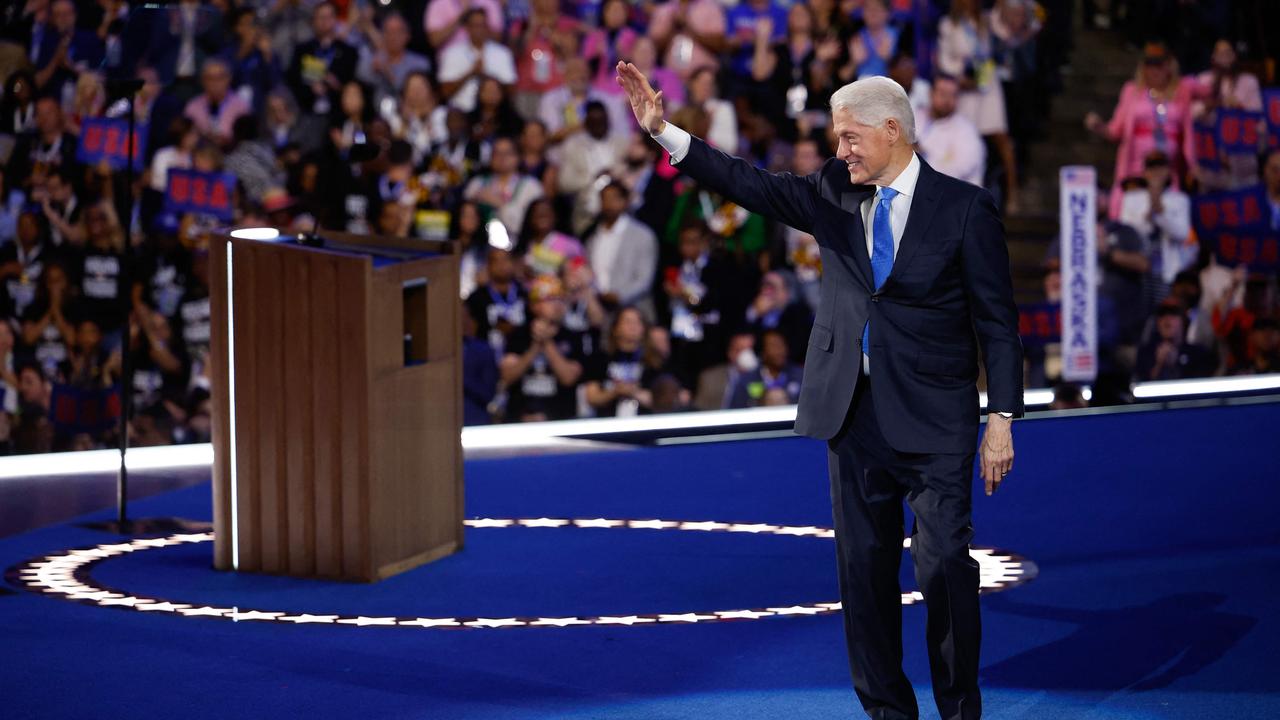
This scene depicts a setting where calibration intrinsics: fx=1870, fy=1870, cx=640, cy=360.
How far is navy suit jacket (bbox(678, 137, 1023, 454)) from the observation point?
422 centimetres

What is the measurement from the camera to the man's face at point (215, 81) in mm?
10867

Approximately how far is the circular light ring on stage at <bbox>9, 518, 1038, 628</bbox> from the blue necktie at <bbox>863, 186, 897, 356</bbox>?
2021 mm

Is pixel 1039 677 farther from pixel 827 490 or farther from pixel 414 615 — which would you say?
pixel 827 490

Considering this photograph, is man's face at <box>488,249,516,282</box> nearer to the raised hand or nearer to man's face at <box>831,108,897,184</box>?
the raised hand

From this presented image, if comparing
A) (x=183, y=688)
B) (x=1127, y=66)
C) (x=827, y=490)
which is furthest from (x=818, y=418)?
(x=1127, y=66)

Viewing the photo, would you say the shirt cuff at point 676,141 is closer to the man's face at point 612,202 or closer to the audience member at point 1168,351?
the man's face at point 612,202

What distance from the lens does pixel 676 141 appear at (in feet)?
14.2

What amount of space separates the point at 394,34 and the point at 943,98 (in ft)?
13.3

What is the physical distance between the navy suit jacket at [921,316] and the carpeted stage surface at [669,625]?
95 centimetres

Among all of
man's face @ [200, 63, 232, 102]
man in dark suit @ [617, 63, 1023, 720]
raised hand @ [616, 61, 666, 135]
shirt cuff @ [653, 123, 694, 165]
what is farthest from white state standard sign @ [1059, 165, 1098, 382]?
raised hand @ [616, 61, 666, 135]

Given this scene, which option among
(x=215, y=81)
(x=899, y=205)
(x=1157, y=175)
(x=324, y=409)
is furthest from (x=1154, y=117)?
(x=899, y=205)

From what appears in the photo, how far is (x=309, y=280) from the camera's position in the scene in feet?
22.0

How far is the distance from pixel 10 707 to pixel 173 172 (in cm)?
623

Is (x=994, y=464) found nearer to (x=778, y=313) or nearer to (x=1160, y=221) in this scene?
(x=778, y=313)
